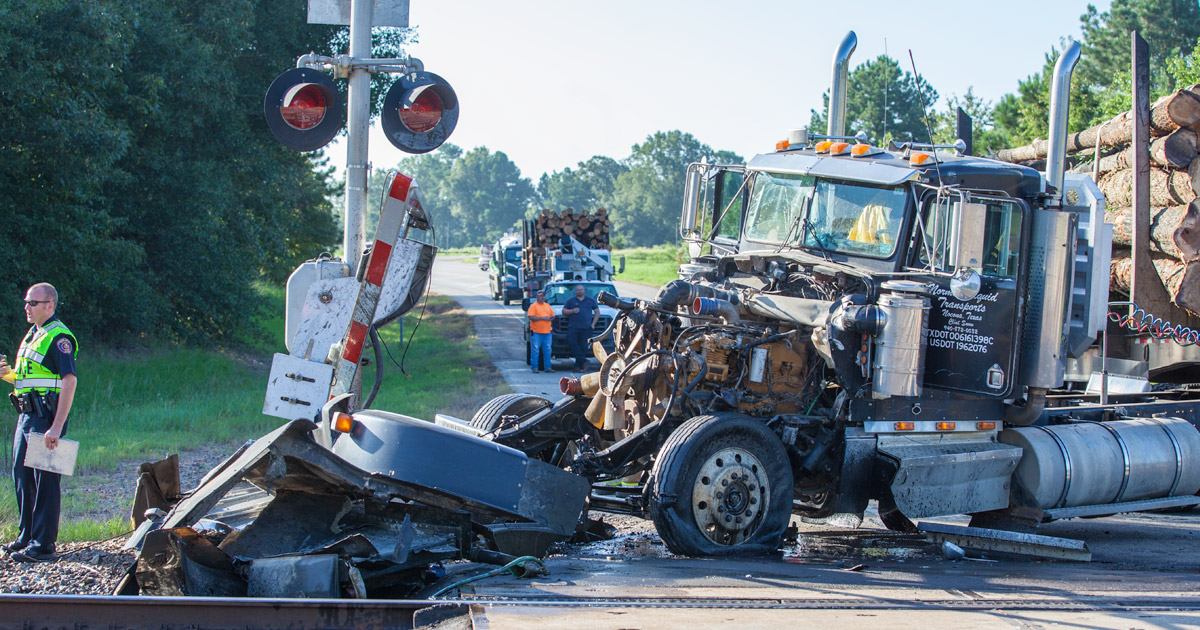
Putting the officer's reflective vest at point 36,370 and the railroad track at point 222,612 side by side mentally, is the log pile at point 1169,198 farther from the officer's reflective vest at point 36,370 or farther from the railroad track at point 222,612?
the officer's reflective vest at point 36,370

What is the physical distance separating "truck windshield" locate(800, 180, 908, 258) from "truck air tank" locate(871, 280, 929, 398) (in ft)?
1.78

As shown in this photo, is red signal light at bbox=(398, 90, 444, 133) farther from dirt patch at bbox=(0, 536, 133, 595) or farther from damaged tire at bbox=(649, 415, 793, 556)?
dirt patch at bbox=(0, 536, 133, 595)

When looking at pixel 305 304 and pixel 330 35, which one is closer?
pixel 305 304

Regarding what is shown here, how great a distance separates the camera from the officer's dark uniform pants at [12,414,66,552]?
20.9ft

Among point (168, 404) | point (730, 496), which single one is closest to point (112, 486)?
point (168, 404)

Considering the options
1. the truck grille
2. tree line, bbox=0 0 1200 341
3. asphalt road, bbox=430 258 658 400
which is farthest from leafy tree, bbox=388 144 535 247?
the truck grille

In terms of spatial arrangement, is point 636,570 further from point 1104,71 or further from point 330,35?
point 1104,71

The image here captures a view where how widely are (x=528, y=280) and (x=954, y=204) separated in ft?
77.1

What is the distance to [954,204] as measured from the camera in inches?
263

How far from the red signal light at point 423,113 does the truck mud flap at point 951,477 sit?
392 cm

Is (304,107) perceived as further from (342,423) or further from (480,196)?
(480,196)

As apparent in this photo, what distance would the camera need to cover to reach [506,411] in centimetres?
796

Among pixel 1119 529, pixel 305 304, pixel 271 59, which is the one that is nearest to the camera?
pixel 305 304

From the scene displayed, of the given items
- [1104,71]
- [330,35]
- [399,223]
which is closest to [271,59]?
[330,35]
